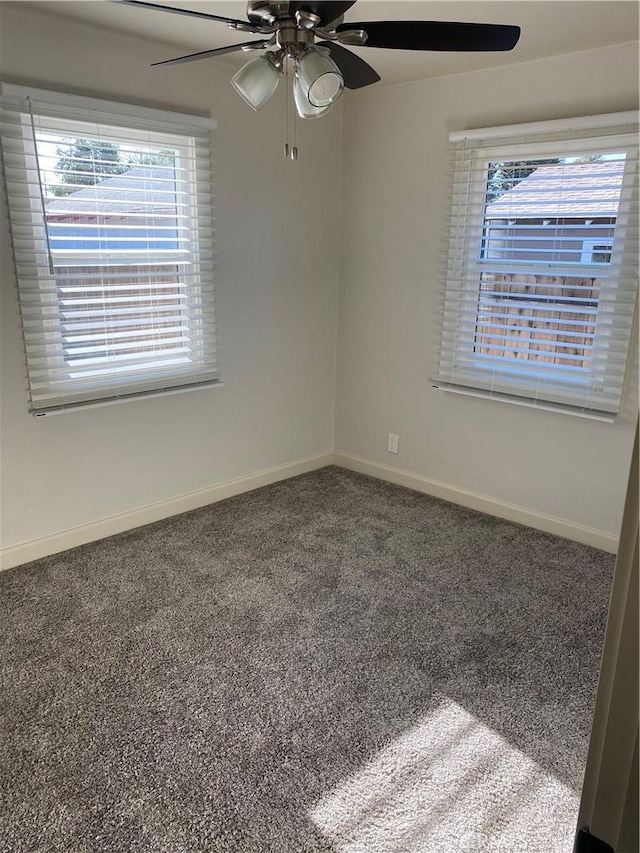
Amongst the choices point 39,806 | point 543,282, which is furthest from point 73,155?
point 39,806

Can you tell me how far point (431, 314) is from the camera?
3576 mm

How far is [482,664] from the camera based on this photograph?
7.43 ft

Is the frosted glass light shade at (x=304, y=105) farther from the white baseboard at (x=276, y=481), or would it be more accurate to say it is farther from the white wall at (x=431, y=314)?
the white baseboard at (x=276, y=481)

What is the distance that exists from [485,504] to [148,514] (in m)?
1.92

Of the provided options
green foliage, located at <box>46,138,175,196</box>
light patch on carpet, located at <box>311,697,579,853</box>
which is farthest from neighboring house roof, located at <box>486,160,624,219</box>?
light patch on carpet, located at <box>311,697,579,853</box>

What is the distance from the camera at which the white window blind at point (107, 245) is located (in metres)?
2.63

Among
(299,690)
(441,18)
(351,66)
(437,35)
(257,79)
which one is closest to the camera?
(437,35)

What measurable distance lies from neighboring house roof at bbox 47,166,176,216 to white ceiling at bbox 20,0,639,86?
51 cm

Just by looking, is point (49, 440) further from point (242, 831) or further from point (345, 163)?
point (345, 163)

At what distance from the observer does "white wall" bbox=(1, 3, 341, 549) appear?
2.70 metres

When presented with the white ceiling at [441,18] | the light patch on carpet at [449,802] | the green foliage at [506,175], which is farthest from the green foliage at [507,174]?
the light patch on carpet at [449,802]

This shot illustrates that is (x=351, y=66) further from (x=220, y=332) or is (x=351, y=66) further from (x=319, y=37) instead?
(x=220, y=332)

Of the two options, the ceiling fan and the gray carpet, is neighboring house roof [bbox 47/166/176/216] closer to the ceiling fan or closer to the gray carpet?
the ceiling fan

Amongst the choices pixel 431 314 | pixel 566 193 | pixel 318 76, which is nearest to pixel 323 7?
pixel 318 76
